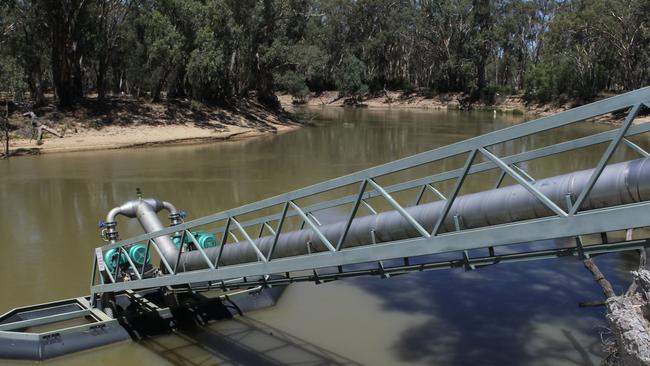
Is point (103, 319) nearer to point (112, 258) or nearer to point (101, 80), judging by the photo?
point (112, 258)

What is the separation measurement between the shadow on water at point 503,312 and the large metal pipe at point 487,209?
321 cm

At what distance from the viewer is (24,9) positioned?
143 ft

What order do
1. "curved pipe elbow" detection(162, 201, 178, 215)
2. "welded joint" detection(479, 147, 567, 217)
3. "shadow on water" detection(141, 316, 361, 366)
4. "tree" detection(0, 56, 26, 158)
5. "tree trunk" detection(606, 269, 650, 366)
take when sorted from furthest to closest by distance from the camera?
"tree" detection(0, 56, 26, 158)
"curved pipe elbow" detection(162, 201, 178, 215)
"shadow on water" detection(141, 316, 361, 366)
"tree trunk" detection(606, 269, 650, 366)
"welded joint" detection(479, 147, 567, 217)

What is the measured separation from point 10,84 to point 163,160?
86.3 ft

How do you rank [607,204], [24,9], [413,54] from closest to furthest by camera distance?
1. [607,204]
2. [24,9]
3. [413,54]

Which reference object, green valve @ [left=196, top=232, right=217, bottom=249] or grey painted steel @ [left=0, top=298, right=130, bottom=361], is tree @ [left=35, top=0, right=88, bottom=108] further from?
green valve @ [left=196, top=232, right=217, bottom=249]

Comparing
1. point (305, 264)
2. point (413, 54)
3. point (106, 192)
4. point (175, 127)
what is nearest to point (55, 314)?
point (305, 264)

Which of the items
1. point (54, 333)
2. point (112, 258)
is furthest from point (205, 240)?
point (54, 333)

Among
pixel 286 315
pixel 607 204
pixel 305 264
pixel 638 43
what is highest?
pixel 638 43

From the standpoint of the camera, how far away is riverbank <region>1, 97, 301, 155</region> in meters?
37.9

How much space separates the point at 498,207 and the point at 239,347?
6571 mm

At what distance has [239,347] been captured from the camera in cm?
1118

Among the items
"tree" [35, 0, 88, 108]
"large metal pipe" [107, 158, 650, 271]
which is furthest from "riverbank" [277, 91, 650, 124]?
"large metal pipe" [107, 158, 650, 271]

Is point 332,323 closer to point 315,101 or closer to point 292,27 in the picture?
point 292,27
